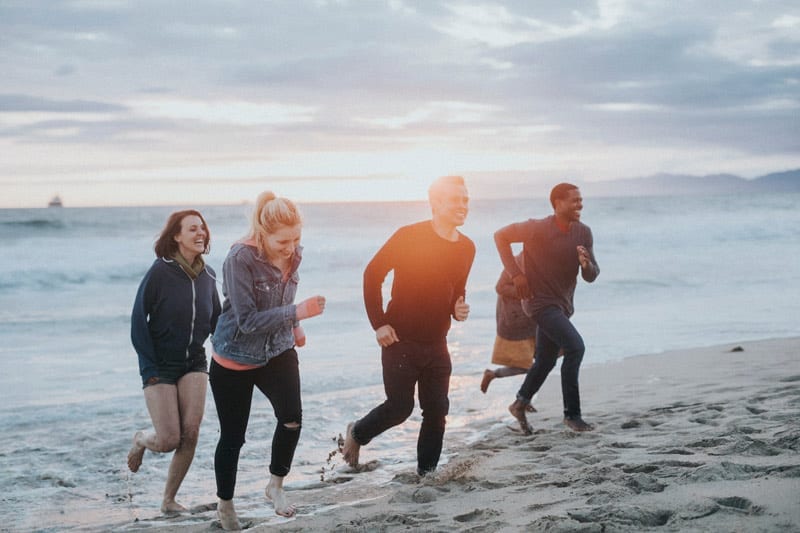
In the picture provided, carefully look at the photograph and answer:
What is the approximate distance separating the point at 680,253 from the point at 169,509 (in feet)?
101

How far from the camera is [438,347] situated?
5297 mm

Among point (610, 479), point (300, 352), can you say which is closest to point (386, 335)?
point (610, 479)

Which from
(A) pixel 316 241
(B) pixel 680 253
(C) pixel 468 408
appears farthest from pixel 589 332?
(A) pixel 316 241

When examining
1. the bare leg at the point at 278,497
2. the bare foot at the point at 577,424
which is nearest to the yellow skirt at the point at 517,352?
the bare foot at the point at 577,424

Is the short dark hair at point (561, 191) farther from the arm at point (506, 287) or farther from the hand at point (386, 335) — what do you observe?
the hand at point (386, 335)

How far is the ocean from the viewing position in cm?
612

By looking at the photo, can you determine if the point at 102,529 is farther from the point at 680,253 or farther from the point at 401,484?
the point at 680,253

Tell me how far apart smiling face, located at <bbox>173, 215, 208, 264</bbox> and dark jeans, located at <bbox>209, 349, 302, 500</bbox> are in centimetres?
85

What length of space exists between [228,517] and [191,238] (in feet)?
5.48

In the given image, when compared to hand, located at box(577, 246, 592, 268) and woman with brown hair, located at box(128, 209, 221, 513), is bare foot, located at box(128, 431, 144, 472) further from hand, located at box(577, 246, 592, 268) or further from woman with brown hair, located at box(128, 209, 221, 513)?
hand, located at box(577, 246, 592, 268)

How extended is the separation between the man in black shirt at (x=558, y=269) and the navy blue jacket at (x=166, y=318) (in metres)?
2.57

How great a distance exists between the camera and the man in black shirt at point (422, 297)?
5156 mm

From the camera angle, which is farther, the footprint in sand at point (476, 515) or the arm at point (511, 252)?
the arm at point (511, 252)

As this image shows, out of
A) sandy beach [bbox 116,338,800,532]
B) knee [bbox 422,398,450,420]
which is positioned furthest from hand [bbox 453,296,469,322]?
sandy beach [bbox 116,338,800,532]
